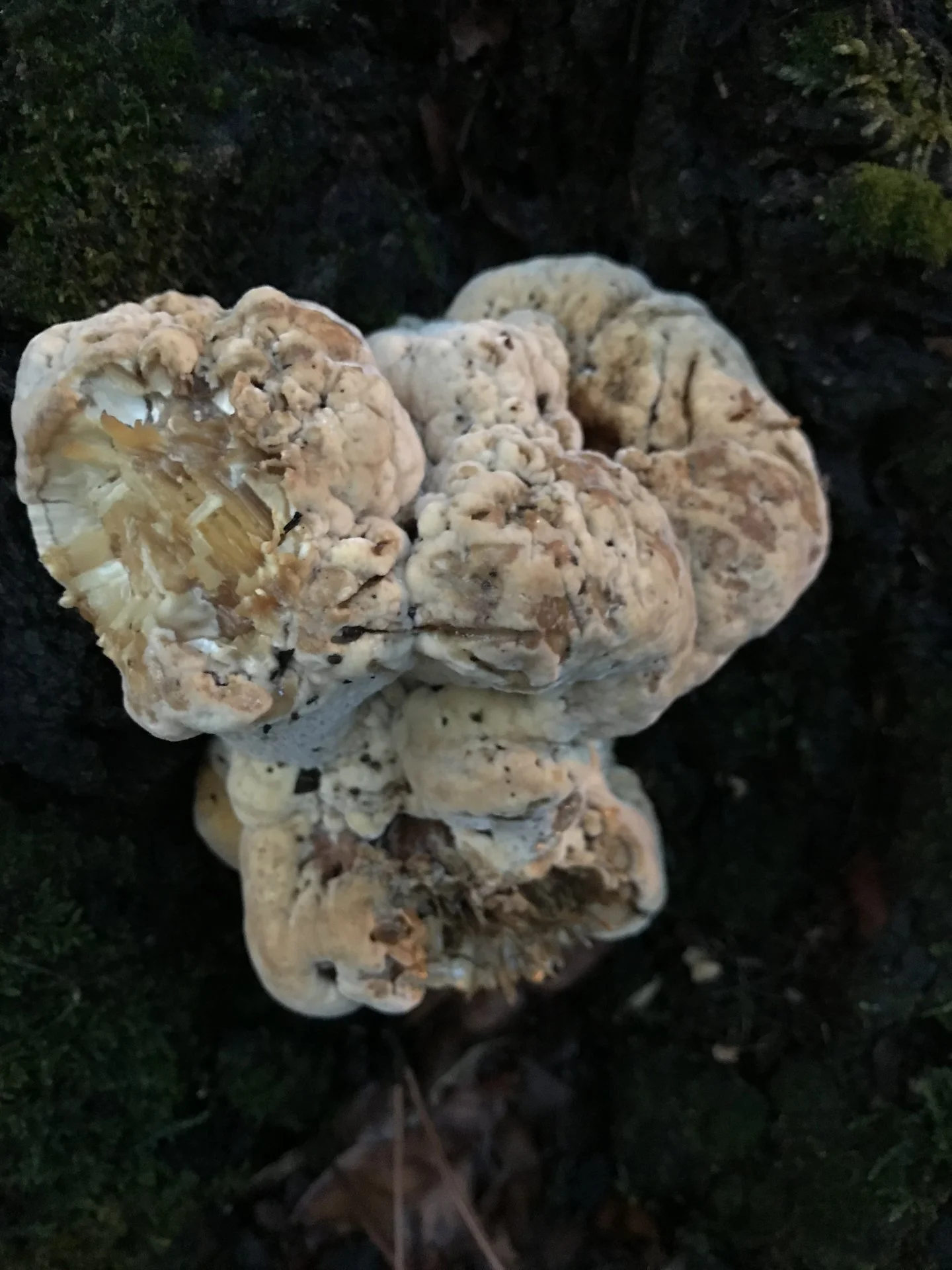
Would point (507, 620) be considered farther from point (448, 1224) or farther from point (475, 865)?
point (448, 1224)

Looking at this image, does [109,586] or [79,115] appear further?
[79,115]

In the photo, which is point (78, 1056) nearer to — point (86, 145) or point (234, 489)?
point (234, 489)

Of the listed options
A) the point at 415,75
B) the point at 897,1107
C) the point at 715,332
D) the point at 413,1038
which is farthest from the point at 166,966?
the point at 415,75

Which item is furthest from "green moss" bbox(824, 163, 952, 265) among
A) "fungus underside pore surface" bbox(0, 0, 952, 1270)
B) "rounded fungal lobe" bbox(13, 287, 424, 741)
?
"rounded fungal lobe" bbox(13, 287, 424, 741)

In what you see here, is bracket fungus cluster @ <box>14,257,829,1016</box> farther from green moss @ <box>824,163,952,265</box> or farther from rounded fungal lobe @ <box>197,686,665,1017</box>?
green moss @ <box>824,163,952,265</box>

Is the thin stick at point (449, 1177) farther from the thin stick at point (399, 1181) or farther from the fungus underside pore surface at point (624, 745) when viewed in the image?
the fungus underside pore surface at point (624, 745)

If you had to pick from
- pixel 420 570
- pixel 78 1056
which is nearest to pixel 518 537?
pixel 420 570
